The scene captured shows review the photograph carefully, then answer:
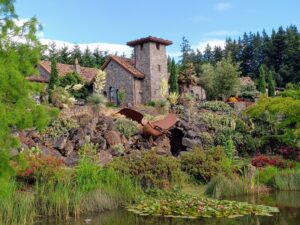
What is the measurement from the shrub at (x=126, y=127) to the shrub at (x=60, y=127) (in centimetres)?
229

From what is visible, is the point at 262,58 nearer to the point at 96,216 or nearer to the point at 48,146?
the point at 48,146

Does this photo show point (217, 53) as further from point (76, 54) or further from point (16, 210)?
point (16, 210)

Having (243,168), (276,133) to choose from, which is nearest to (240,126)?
(276,133)

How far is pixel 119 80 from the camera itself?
3759 cm

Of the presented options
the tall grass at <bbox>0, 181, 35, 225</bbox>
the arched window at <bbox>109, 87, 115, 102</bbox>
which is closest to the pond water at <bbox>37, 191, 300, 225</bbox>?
the tall grass at <bbox>0, 181, 35, 225</bbox>

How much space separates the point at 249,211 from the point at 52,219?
524 cm

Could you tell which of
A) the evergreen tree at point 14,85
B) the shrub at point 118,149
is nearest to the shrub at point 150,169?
the shrub at point 118,149

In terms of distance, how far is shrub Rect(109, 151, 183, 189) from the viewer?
14203mm

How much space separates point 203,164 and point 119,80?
22320 mm

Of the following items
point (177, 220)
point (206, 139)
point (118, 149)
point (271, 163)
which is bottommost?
point (177, 220)

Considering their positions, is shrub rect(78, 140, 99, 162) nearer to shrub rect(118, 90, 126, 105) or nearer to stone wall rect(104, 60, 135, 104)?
shrub rect(118, 90, 126, 105)

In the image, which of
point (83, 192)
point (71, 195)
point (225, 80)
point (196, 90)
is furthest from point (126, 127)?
point (196, 90)

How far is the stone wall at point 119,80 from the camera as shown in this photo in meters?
36.7

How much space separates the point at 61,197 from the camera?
→ 1130 cm
